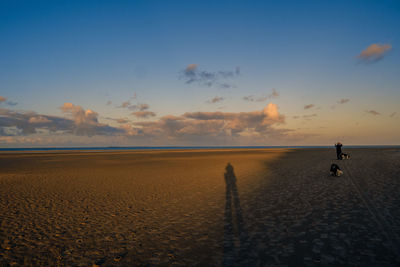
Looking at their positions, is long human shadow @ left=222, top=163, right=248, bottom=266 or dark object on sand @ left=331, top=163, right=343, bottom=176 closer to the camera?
long human shadow @ left=222, top=163, right=248, bottom=266

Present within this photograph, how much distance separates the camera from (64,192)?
15.7 meters

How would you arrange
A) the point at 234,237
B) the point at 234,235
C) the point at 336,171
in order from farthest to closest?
1. the point at 336,171
2. the point at 234,235
3. the point at 234,237

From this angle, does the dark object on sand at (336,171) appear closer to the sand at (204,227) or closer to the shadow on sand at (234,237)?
the sand at (204,227)

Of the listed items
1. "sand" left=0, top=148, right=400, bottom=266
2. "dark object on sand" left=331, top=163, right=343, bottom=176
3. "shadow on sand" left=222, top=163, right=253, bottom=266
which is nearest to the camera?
"shadow on sand" left=222, top=163, right=253, bottom=266

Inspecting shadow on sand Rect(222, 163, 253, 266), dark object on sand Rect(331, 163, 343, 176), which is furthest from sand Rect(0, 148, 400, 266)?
dark object on sand Rect(331, 163, 343, 176)

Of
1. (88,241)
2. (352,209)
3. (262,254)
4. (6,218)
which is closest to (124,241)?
(88,241)

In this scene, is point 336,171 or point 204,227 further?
point 336,171

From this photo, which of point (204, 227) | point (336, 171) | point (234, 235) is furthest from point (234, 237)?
point (336, 171)

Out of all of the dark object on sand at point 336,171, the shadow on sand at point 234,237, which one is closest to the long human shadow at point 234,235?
the shadow on sand at point 234,237

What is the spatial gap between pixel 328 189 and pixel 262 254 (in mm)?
11064

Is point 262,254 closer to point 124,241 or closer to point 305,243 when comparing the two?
point 305,243

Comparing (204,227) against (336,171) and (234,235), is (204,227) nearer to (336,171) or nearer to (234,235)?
(234,235)

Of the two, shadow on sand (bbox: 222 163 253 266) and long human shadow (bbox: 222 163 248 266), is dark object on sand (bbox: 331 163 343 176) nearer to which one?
long human shadow (bbox: 222 163 248 266)

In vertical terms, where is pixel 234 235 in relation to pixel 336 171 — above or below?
below
